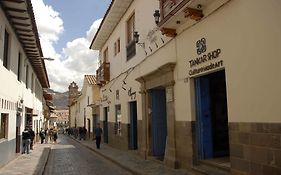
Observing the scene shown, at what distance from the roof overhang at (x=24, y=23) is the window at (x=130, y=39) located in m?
4.15

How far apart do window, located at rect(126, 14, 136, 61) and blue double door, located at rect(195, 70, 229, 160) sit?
6.19 m

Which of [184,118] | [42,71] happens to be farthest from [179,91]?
[42,71]

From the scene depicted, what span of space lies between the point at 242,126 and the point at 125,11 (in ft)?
37.1

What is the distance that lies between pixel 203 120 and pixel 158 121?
3691 mm

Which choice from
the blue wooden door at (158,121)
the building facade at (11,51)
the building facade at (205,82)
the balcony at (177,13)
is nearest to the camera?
the building facade at (205,82)

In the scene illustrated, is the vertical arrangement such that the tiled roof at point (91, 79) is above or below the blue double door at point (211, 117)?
above

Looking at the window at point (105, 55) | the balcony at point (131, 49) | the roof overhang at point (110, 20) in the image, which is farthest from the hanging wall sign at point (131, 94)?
the window at point (105, 55)

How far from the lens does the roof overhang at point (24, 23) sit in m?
9.62

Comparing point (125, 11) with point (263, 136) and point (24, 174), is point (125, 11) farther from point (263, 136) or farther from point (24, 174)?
point (263, 136)

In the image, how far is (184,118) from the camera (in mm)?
9750

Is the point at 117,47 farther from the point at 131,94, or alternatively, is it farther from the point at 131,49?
the point at 131,94

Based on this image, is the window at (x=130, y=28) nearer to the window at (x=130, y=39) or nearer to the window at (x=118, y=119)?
the window at (x=130, y=39)

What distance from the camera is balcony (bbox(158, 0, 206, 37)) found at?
8312 millimetres

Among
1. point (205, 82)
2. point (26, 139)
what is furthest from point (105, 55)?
point (205, 82)
